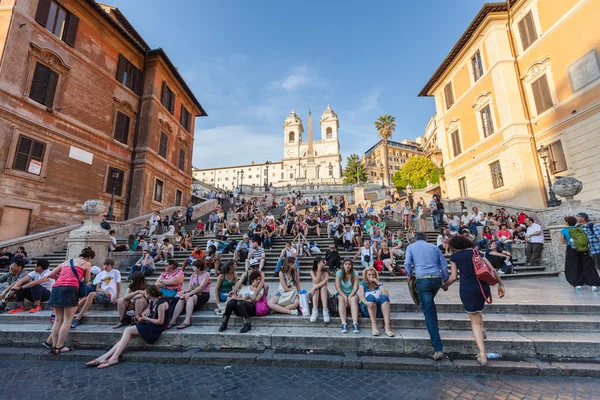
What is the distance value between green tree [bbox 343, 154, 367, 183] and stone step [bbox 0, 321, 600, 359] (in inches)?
2131

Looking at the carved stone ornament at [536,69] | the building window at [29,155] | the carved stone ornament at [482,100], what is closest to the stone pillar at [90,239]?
the building window at [29,155]

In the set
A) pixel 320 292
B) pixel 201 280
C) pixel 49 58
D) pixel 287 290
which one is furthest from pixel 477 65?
pixel 49 58

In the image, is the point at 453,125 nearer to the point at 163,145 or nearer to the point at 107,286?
the point at 163,145

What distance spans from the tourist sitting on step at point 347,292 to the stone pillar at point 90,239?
7.10 meters

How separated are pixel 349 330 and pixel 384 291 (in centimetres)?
90

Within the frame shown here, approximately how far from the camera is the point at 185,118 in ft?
81.6

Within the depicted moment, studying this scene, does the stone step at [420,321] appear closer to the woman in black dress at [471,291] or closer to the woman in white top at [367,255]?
the woman in black dress at [471,291]

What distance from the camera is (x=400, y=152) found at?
90375 millimetres

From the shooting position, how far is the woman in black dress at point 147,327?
4032 mm

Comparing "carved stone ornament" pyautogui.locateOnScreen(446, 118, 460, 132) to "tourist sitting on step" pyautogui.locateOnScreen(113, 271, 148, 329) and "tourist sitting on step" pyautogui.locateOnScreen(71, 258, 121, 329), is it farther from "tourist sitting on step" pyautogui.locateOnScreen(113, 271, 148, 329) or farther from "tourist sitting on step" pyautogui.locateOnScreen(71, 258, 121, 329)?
"tourist sitting on step" pyautogui.locateOnScreen(71, 258, 121, 329)

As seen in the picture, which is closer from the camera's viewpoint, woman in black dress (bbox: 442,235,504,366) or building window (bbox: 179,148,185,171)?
woman in black dress (bbox: 442,235,504,366)

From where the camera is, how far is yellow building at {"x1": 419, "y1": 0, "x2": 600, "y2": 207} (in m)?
13.7

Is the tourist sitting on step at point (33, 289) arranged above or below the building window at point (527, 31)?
below

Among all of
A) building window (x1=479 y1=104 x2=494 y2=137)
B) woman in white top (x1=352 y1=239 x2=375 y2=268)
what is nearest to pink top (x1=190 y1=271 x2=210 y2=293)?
woman in white top (x1=352 y1=239 x2=375 y2=268)
